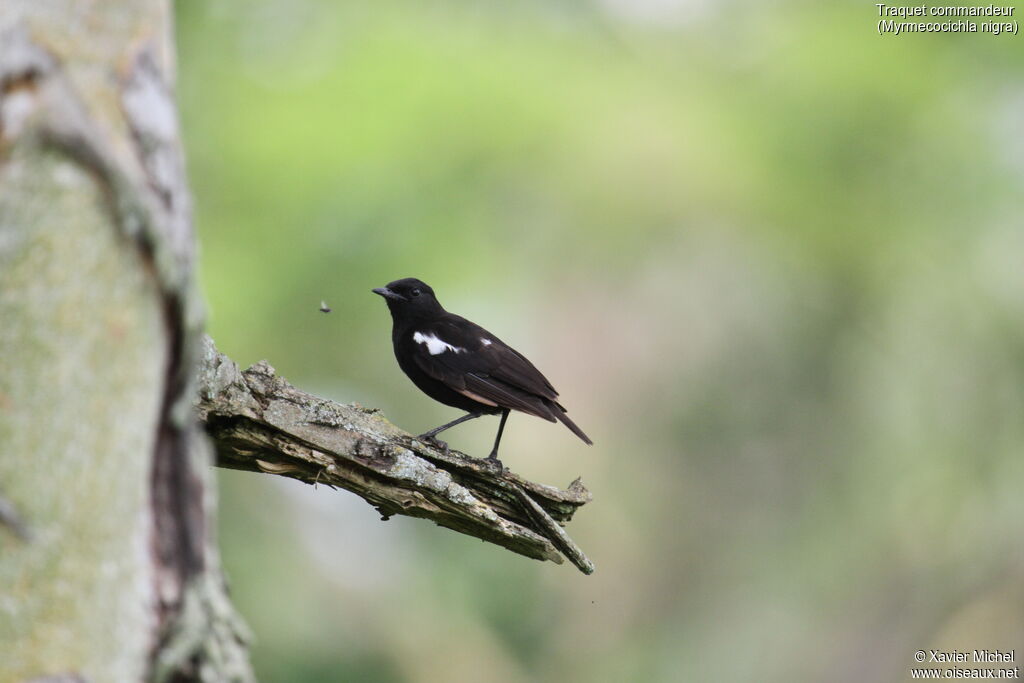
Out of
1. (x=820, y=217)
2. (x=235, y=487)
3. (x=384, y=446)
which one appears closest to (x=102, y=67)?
(x=384, y=446)

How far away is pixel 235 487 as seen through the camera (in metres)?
9.35

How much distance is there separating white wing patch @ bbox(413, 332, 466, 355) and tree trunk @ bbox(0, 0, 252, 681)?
11.0ft

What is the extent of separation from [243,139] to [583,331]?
4473mm

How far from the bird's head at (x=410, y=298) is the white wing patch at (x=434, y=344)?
0.97 feet

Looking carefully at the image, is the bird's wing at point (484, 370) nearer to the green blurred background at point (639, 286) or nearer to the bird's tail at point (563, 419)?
the bird's tail at point (563, 419)

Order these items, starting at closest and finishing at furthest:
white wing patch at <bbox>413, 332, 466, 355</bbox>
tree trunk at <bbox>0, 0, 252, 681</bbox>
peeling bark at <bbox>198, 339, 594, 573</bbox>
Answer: tree trunk at <bbox>0, 0, 252, 681</bbox>, peeling bark at <bbox>198, 339, 594, 573</bbox>, white wing patch at <bbox>413, 332, 466, 355</bbox>

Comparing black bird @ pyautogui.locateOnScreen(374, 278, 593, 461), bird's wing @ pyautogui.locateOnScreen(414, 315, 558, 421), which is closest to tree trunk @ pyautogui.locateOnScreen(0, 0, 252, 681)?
black bird @ pyautogui.locateOnScreen(374, 278, 593, 461)

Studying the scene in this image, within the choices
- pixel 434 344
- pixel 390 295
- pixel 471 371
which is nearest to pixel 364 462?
pixel 471 371

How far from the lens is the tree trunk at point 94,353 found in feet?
4.77

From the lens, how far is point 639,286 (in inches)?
469

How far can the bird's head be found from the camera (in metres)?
5.47

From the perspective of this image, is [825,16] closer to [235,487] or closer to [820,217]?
[820,217]

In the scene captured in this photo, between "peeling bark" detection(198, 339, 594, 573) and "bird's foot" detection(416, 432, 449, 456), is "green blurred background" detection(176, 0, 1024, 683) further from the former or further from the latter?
"peeling bark" detection(198, 339, 594, 573)

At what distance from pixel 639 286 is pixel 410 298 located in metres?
6.75
